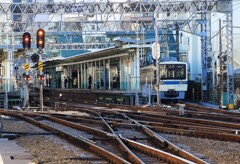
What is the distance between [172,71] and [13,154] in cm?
2613

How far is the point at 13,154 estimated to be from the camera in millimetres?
11938

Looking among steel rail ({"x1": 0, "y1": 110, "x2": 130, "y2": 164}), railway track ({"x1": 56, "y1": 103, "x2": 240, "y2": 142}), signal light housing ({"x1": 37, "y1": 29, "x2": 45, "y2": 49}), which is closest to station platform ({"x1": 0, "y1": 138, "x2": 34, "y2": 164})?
steel rail ({"x1": 0, "y1": 110, "x2": 130, "y2": 164})

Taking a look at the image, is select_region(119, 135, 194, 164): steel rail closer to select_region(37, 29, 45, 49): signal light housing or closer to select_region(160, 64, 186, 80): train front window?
select_region(37, 29, 45, 49): signal light housing

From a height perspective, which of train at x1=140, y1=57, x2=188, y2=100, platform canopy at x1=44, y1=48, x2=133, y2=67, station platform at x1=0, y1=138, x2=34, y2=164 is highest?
platform canopy at x1=44, y1=48, x2=133, y2=67

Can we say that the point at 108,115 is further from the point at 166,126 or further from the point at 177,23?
the point at 177,23

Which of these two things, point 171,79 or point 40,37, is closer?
point 40,37

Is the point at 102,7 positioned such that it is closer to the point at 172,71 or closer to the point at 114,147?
the point at 172,71

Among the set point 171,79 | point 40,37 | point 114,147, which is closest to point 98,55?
point 171,79

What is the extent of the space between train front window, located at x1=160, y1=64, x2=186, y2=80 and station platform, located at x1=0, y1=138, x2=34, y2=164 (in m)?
23.4

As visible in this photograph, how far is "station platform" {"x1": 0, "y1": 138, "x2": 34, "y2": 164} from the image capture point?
422 inches

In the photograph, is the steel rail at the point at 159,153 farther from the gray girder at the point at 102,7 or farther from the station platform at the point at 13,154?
the gray girder at the point at 102,7

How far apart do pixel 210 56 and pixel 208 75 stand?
354 cm

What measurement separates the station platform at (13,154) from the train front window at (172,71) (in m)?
23.4

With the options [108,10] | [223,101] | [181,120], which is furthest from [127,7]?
[181,120]
